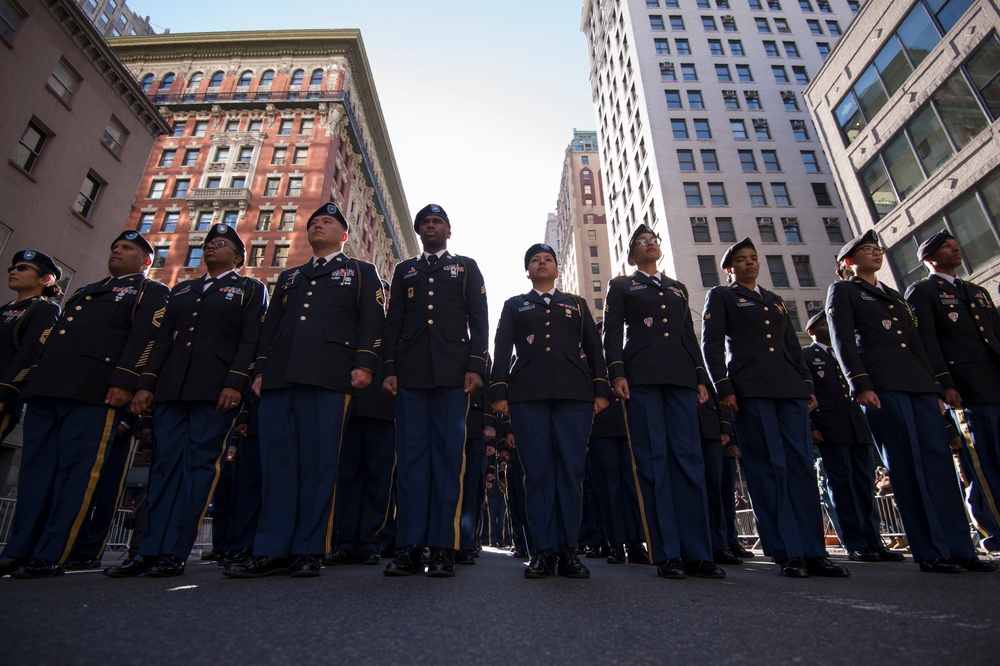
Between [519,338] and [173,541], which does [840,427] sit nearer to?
[519,338]

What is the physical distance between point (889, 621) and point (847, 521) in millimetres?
4670

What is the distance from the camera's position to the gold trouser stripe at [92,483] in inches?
141

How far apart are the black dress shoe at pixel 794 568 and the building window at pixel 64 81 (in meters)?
21.1

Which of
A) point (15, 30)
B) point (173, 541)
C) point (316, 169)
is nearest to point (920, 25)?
point (173, 541)

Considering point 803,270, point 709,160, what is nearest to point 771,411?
point 803,270

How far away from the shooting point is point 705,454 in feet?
19.8

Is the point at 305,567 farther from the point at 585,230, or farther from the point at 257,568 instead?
the point at 585,230

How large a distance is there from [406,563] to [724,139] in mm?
40110

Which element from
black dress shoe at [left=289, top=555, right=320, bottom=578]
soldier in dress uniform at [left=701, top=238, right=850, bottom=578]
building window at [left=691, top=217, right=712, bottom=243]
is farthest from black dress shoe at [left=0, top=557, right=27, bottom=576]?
building window at [left=691, top=217, right=712, bottom=243]

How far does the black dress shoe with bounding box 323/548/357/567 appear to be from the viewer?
497 cm

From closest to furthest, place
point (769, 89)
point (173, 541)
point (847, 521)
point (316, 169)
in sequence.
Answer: point (173, 541), point (847, 521), point (316, 169), point (769, 89)

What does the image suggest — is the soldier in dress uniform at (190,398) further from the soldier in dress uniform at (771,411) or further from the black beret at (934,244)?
the black beret at (934,244)

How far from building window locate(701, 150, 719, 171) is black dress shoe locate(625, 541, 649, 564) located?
3507cm

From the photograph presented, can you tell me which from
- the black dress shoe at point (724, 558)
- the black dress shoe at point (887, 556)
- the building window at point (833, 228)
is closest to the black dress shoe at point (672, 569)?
the black dress shoe at point (724, 558)
